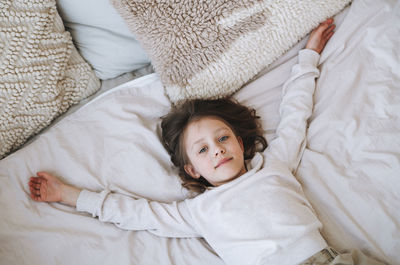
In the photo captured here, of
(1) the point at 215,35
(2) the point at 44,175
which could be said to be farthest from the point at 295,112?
(2) the point at 44,175

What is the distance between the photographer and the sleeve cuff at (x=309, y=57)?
1.02 meters

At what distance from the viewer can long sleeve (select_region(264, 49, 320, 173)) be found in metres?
0.94

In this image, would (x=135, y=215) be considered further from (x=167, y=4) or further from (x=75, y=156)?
(x=167, y=4)

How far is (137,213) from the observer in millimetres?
864

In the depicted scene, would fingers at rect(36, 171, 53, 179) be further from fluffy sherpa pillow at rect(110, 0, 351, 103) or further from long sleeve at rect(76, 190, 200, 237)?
fluffy sherpa pillow at rect(110, 0, 351, 103)

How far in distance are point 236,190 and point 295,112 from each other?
1.02 feet

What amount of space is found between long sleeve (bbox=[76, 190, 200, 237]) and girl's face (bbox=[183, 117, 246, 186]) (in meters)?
0.15

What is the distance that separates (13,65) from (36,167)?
0.31 meters

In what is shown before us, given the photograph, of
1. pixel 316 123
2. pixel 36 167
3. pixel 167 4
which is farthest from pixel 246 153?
pixel 36 167

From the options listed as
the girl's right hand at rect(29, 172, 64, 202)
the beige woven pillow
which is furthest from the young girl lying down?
the beige woven pillow

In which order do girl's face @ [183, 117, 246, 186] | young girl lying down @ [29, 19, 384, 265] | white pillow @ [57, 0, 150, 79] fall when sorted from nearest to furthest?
1. young girl lying down @ [29, 19, 384, 265]
2. girl's face @ [183, 117, 246, 186]
3. white pillow @ [57, 0, 150, 79]

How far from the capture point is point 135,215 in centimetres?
86

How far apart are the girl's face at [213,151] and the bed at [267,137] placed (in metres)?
0.10

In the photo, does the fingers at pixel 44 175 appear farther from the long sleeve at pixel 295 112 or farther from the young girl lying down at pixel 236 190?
the long sleeve at pixel 295 112
